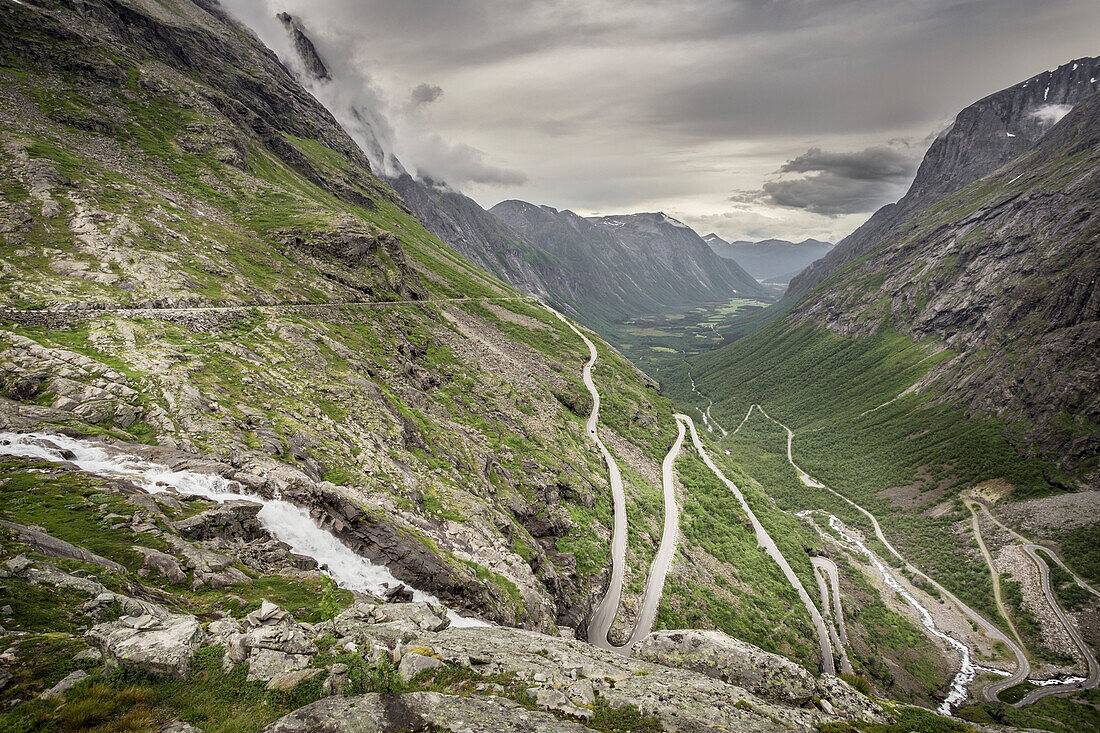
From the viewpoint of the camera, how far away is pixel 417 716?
1368cm

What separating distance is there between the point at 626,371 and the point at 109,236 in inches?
4722

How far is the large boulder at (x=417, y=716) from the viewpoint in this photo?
12625 mm

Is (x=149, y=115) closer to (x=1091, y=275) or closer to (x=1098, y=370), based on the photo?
(x=1098, y=370)

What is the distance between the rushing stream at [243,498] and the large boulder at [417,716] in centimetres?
1173

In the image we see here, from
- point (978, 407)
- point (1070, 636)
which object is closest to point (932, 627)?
point (1070, 636)

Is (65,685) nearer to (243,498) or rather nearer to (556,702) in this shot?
(556,702)

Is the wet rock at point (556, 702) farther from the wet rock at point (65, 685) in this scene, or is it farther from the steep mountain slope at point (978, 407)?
the steep mountain slope at point (978, 407)

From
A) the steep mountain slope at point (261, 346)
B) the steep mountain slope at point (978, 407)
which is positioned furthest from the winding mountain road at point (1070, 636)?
the steep mountain slope at point (261, 346)

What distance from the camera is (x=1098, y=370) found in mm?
111750

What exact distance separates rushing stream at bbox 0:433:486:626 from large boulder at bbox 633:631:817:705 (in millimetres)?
12098

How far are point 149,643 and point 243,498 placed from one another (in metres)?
13.6

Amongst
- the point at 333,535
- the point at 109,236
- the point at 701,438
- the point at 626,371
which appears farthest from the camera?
the point at 626,371

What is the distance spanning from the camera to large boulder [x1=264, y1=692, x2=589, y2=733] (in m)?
12.6

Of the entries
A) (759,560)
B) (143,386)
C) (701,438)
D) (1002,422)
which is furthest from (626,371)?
(143,386)
